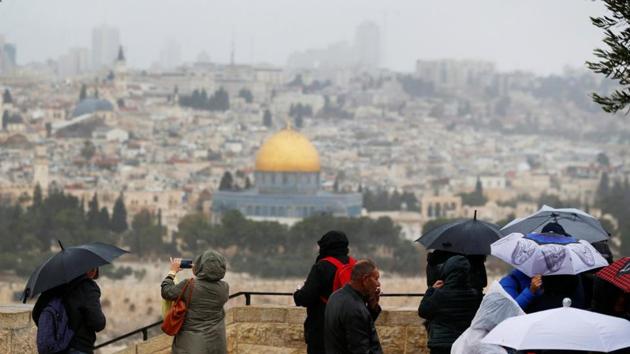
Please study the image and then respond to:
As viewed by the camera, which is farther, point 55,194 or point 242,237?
point 55,194

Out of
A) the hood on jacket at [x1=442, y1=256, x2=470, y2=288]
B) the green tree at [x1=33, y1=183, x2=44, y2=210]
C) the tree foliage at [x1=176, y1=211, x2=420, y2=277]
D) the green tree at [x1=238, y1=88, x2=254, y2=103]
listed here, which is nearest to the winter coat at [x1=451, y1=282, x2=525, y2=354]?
the hood on jacket at [x1=442, y1=256, x2=470, y2=288]

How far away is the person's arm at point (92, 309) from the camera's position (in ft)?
26.2

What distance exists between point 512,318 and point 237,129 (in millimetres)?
146946

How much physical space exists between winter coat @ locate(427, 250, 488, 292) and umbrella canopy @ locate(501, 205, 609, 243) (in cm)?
36

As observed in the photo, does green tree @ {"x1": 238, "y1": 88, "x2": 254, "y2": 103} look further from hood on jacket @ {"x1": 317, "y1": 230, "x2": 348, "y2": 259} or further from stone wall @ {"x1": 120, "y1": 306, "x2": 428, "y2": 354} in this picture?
hood on jacket @ {"x1": 317, "y1": 230, "x2": 348, "y2": 259}

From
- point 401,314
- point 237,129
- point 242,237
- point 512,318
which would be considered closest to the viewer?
point 512,318

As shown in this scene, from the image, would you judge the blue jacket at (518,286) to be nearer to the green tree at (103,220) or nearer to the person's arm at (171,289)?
the person's arm at (171,289)

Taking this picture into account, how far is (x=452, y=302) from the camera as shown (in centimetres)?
803

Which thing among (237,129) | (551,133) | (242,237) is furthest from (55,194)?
(551,133)

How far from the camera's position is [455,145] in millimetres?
156625

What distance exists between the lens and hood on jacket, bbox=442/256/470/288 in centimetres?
795

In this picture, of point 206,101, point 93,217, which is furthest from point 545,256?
point 206,101

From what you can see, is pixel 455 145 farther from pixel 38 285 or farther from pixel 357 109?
pixel 38 285

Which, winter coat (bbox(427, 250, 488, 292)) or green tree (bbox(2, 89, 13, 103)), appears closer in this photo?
winter coat (bbox(427, 250, 488, 292))
